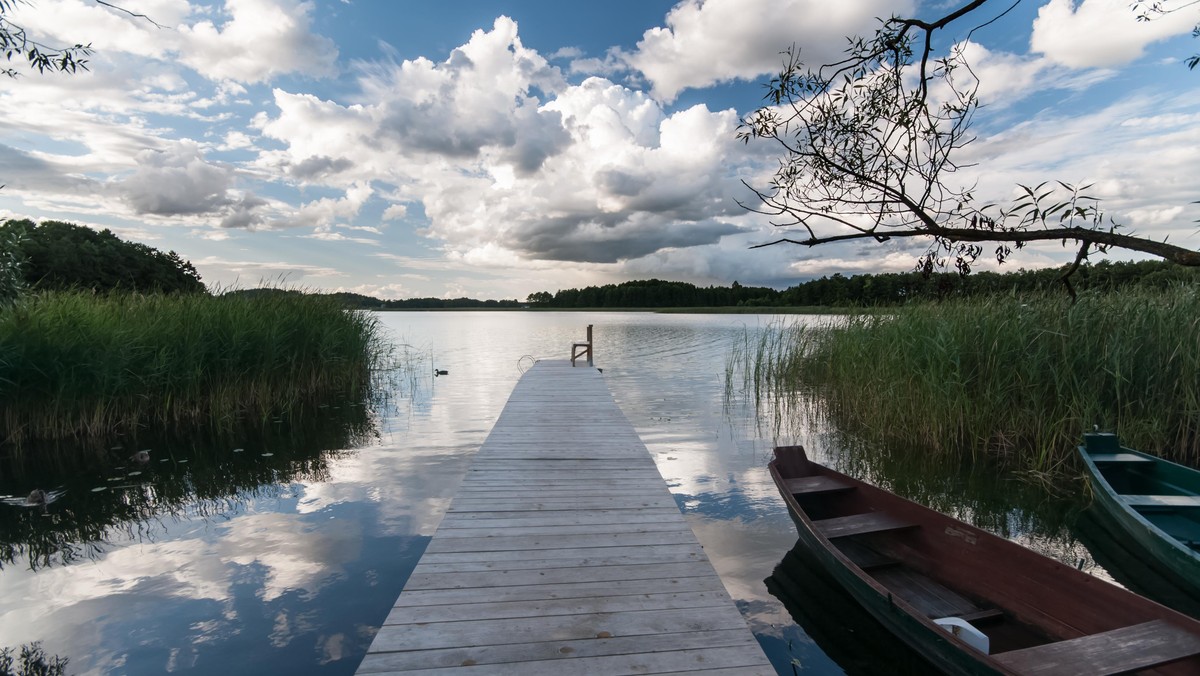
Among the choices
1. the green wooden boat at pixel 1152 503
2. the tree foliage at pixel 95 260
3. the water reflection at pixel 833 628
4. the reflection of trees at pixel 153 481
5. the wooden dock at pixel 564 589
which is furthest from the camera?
the tree foliage at pixel 95 260

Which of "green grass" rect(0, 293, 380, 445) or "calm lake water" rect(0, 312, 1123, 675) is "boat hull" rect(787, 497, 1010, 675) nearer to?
"calm lake water" rect(0, 312, 1123, 675)

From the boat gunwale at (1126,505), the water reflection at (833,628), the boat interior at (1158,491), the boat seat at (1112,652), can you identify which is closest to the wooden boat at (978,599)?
the boat seat at (1112,652)

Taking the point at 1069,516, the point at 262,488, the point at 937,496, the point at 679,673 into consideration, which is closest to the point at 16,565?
the point at 262,488

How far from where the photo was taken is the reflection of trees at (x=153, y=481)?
6.15m

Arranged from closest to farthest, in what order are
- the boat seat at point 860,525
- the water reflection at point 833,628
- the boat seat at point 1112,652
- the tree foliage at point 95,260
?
the boat seat at point 1112,652 < the water reflection at point 833,628 < the boat seat at point 860,525 < the tree foliage at point 95,260

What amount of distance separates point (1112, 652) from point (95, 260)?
4484 centimetres

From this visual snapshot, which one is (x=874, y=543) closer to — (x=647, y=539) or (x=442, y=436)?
(x=647, y=539)

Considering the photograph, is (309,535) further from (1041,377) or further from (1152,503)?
(1041,377)

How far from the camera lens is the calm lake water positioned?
4.26 m

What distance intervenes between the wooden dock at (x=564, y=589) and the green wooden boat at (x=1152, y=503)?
373 cm

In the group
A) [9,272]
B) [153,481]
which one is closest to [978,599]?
[153,481]

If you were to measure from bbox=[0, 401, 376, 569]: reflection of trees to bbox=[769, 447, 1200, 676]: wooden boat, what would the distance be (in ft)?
22.6

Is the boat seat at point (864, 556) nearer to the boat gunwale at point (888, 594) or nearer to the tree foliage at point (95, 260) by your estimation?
the boat gunwale at point (888, 594)

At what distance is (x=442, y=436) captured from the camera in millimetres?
11039
